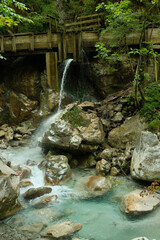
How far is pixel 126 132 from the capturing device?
25.6ft

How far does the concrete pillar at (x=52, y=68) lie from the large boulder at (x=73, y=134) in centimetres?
311

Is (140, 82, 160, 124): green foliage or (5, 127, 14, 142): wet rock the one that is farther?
(5, 127, 14, 142): wet rock

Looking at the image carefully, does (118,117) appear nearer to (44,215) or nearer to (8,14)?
(44,215)

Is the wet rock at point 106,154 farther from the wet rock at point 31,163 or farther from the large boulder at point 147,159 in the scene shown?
the wet rock at point 31,163

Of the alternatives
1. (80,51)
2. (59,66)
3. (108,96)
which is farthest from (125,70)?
(59,66)

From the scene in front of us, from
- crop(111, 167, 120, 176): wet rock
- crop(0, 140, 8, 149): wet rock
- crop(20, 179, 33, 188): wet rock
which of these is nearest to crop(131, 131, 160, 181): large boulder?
crop(111, 167, 120, 176): wet rock

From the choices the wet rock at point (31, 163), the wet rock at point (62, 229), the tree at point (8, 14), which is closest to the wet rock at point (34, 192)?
the wet rock at point (62, 229)

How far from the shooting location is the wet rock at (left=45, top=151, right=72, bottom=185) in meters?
6.69

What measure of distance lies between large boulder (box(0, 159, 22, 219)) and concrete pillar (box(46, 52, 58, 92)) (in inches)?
248

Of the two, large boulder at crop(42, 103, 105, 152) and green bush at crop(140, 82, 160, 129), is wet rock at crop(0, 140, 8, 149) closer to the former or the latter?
large boulder at crop(42, 103, 105, 152)

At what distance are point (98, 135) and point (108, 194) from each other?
2294 mm

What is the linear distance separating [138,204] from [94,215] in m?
1.14

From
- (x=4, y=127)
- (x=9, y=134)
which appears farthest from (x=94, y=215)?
(x=4, y=127)

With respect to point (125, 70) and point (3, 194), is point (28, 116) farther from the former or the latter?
point (3, 194)
